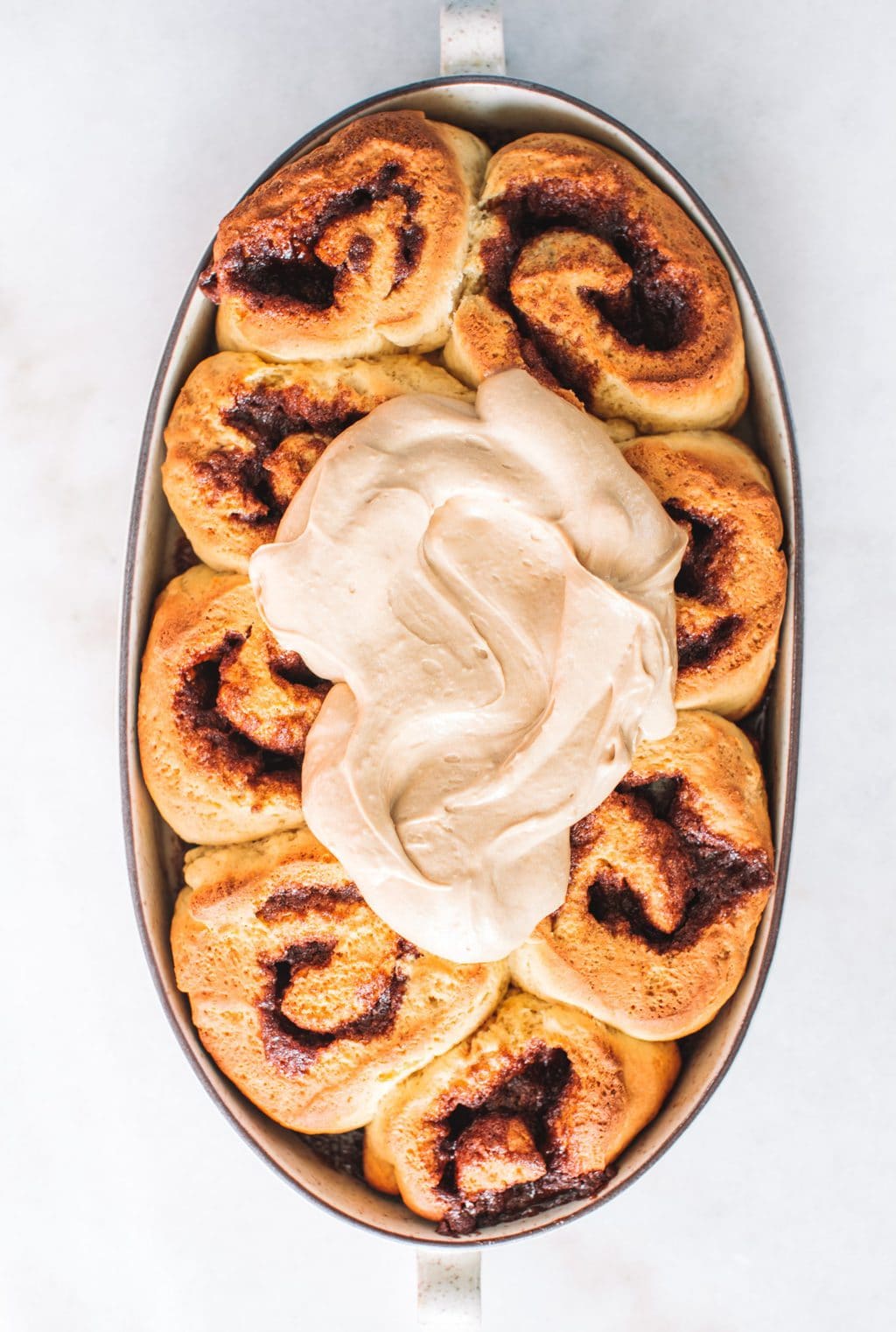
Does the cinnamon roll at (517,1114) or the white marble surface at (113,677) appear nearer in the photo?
the cinnamon roll at (517,1114)

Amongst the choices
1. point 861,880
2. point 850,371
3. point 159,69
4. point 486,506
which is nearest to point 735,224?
point 850,371

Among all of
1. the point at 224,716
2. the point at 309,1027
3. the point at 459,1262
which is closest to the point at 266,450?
the point at 224,716

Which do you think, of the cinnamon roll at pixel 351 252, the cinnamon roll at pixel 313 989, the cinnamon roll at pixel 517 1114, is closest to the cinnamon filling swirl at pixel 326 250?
the cinnamon roll at pixel 351 252

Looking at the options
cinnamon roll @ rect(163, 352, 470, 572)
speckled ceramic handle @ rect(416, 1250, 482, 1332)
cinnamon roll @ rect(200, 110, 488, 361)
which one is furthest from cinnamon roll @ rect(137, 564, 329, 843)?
speckled ceramic handle @ rect(416, 1250, 482, 1332)

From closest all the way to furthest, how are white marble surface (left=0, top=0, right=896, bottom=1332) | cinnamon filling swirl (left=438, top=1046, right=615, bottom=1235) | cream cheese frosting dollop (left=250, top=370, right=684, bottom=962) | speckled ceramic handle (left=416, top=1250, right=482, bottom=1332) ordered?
cream cheese frosting dollop (left=250, top=370, right=684, bottom=962) < cinnamon filling swirl (left=438, top=1046, right=615, bottom=1235) < speckled ceramic handle (left=416, top=1250, right=482, bottom=1332) < white marble surface (left=0, top=0, right=896, bottom=1332)

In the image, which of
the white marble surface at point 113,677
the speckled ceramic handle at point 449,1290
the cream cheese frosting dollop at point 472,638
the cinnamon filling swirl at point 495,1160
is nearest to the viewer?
the cream cheese frosting dollop at point 472,638

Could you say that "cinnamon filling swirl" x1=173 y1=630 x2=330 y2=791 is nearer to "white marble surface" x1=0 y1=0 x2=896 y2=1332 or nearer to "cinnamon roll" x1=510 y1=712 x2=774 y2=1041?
"cinnamon roll" x1=510 y1=712 x2=774 y2=1041

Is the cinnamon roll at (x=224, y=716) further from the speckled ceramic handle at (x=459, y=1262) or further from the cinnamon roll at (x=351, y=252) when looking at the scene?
the speckled ceramic handle at (x=459, y=1262)

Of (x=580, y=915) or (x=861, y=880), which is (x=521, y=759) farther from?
(x=861, y=880)
